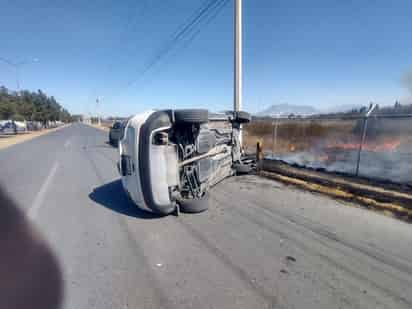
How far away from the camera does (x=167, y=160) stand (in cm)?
352

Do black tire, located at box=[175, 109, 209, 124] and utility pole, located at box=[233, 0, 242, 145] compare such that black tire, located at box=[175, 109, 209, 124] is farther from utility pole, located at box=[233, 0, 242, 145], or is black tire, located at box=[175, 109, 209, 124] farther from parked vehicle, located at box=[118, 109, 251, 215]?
utility pole, located at box=[233, 0, 242, 145]

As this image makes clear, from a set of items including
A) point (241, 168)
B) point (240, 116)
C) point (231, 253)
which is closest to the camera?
point (231, 253)

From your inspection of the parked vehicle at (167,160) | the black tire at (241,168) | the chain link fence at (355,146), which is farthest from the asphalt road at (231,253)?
the chain link fence at (355,146)

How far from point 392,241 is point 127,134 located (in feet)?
15.5

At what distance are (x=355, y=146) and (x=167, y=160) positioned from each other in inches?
295

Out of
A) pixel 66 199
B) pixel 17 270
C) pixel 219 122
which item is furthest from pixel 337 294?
pixel 66 199

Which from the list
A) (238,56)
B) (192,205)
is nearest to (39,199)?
(192,205)

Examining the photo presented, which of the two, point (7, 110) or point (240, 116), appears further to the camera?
point (7, 110)

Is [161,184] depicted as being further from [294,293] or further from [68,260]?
[294,293]

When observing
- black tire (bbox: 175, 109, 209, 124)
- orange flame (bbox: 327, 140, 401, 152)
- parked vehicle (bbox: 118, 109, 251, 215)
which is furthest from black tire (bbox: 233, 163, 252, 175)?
orange flame (bbox: 327, 140, 401, 152)

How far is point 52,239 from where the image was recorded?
3117 mm

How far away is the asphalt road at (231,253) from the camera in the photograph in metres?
2.06

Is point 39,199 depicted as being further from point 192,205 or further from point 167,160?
point 192,205

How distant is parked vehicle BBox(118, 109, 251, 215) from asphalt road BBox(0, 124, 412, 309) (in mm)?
414
